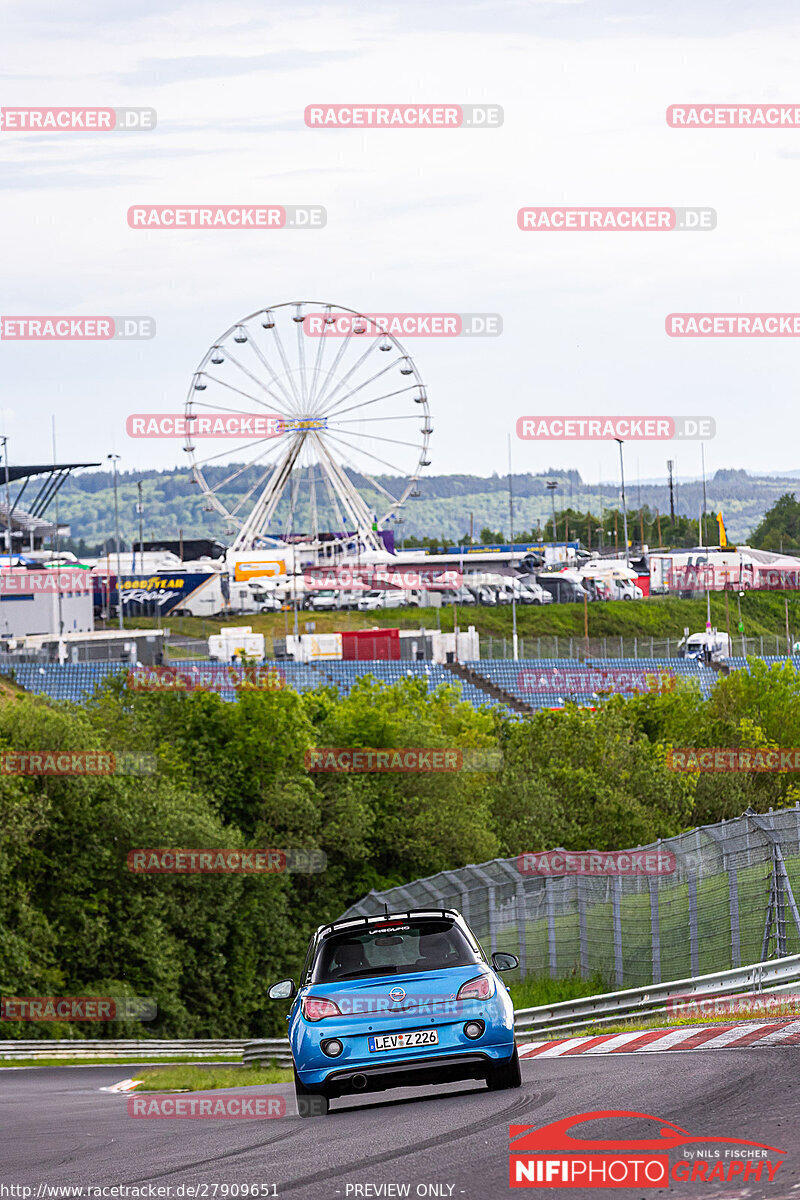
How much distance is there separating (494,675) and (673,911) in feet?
191

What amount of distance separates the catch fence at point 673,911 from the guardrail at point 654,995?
1.21 meters

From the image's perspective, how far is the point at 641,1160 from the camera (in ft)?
22.5

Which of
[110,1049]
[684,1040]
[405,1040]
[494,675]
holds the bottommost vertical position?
[110,1049]

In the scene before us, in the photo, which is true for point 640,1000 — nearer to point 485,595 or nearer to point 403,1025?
point 403,1025

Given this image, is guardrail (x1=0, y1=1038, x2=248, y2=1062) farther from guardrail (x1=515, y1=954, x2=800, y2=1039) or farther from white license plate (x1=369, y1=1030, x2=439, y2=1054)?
white license plate (x1=369, y1=1030, x2=439, y2=1054)

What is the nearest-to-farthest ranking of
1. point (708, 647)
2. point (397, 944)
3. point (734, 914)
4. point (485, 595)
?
point (397, 944), point (734, 914), point (708, 647), point (485, 595)

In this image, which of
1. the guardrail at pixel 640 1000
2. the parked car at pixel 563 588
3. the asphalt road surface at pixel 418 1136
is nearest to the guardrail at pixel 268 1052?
the guardrail at pixel 640 1000

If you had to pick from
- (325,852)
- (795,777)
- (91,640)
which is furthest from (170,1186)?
(91,640)

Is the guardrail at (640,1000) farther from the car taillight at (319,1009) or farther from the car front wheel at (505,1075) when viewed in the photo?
the car taillight at (319,1009)

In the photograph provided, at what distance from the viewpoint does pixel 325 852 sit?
137 feet

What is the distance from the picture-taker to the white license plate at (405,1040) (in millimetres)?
9383

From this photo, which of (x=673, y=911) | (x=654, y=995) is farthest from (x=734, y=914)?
(x=654, y=995)

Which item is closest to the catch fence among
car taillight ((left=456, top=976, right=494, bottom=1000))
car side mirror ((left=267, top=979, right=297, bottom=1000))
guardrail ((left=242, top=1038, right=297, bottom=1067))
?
guardrail ((left=242, top=1038, right=297, bottom=1067))

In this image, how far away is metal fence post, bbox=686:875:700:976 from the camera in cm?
1631
